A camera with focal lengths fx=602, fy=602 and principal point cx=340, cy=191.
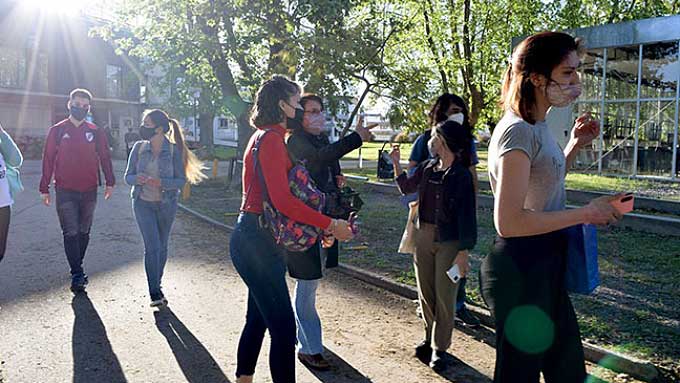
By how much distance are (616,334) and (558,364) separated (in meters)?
2.70

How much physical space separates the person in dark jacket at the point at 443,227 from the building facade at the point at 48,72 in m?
32.0

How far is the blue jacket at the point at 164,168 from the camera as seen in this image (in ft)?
18.7

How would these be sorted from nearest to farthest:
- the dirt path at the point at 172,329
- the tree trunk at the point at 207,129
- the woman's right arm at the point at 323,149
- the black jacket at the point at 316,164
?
the black jacket at the point at 316,164 → the woman's right arm at the point at 323,149 → the dirt path at the point at 172,329 → the tree trunk at the point at 207,129

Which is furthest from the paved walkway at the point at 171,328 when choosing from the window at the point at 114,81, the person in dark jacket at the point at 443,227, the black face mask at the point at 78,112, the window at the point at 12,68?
the window at the point at 114,81

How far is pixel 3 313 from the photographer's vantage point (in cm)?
541

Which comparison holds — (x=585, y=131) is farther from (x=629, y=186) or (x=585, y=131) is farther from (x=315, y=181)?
(x=629, y=186)

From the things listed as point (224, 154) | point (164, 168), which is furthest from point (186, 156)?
point (224, 154)

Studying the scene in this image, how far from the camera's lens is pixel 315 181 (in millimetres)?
4156

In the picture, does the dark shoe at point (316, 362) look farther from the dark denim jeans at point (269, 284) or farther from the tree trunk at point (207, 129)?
the tree trunk at point (207, 129)

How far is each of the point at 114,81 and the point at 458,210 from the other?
40912 millimetres

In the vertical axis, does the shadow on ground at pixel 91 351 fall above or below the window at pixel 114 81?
below

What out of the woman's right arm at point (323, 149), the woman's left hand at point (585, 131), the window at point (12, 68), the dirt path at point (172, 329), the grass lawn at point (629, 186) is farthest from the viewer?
the window at point (12, 68)

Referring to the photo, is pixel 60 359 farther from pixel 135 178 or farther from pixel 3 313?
pixel 135 178

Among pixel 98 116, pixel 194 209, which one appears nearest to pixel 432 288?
pixel 194 209
